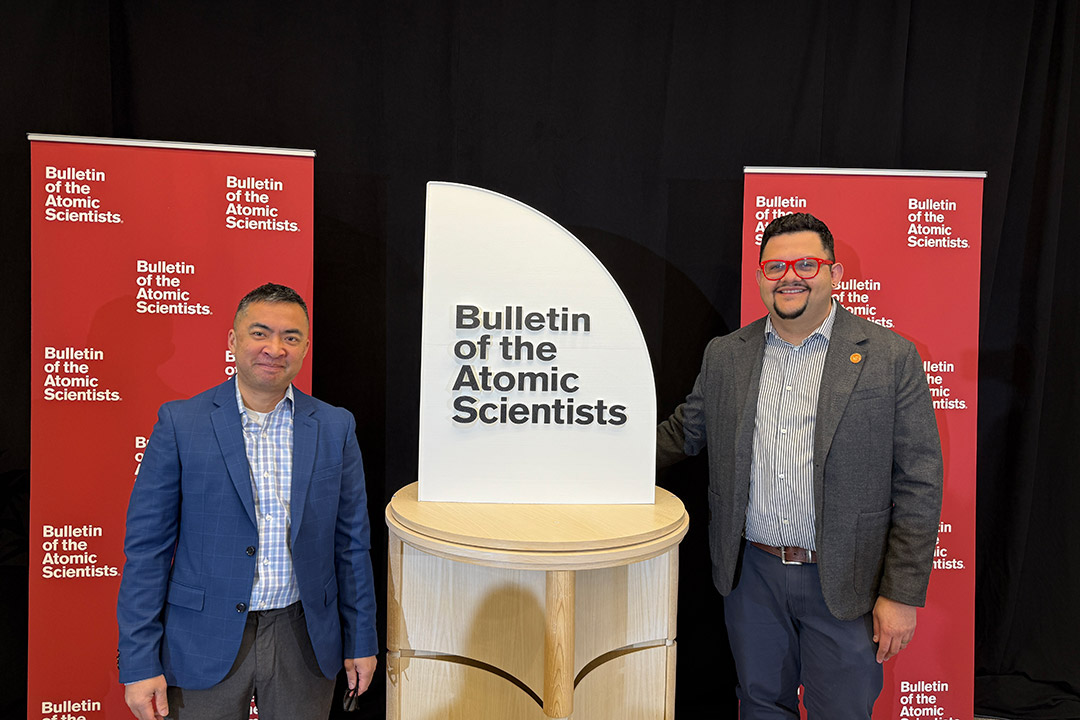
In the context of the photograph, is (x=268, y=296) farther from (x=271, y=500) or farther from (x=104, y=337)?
(x=104, y=337)

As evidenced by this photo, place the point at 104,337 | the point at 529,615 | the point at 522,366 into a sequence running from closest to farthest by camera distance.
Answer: the point at 522,366, the point at 529,615, the point at 104,337

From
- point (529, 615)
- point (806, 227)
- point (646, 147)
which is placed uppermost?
point (646, 147)

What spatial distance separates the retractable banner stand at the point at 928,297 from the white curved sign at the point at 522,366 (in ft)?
3.93

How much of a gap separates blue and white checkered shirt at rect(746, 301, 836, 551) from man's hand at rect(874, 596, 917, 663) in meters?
0.26

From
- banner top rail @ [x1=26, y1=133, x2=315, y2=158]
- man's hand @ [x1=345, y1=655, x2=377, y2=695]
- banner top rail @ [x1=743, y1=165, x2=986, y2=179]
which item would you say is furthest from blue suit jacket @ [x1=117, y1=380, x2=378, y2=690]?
banner top rail @ [x1=743, y1=165, x2=986, y2=179]

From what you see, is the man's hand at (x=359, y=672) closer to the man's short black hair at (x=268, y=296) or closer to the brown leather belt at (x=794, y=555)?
the man's short black hair at (x=268, y=296)

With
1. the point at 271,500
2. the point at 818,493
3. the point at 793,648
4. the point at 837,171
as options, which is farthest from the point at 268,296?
the point at 837,171

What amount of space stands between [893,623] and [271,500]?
1.73 metres

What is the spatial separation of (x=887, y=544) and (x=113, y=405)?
266cm

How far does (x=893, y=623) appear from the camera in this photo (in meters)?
1.95

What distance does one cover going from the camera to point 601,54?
2.94 meters

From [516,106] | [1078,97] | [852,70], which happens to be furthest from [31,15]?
[1078,97]

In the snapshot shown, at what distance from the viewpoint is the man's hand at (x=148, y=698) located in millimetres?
1604

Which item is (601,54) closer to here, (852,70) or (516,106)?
(516,106)
